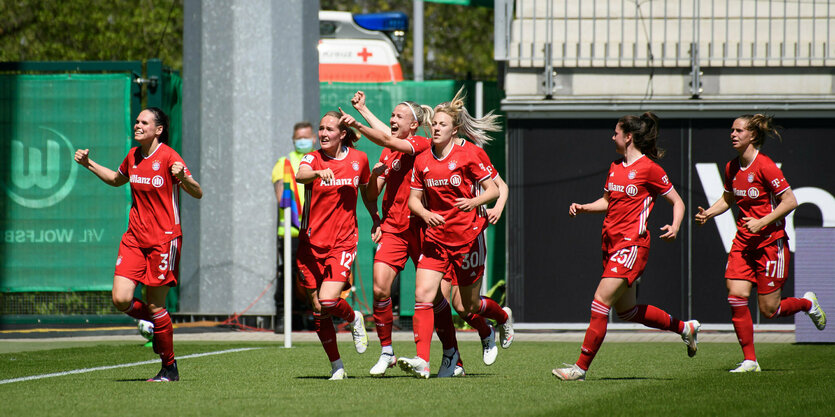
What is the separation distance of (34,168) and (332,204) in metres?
8.78

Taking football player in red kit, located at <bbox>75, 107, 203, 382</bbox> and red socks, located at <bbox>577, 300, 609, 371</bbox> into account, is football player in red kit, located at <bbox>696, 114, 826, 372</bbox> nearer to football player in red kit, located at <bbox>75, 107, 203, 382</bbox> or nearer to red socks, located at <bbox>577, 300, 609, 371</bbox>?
red socks, located at <bbox>577, 300, 609, 371</bbox>

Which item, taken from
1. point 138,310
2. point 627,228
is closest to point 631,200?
point 627,228

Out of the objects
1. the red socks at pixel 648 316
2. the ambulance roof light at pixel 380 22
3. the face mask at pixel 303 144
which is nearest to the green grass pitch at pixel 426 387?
the red socks at pixel 648 316

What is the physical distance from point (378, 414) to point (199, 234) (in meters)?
10.1

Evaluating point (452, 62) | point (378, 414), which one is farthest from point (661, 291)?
point (452, 62)

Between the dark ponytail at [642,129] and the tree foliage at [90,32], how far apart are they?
2614cm

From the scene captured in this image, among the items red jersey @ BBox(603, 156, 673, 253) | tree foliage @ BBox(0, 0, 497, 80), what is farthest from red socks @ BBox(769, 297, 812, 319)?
tree foliage @ BBox(0, 0, 497, 80)

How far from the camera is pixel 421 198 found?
9055mm

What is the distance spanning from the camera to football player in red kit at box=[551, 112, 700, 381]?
8.93 m

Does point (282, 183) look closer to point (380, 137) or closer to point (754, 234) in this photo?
point (380, 137)

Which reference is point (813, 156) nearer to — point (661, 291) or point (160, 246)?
point (661, 291)

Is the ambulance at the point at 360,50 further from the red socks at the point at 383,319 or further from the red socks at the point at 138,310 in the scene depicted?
the red socks at the point at 138,310

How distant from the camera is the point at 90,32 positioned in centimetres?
3500

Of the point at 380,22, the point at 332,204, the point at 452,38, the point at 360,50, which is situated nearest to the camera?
the point at 332,204
